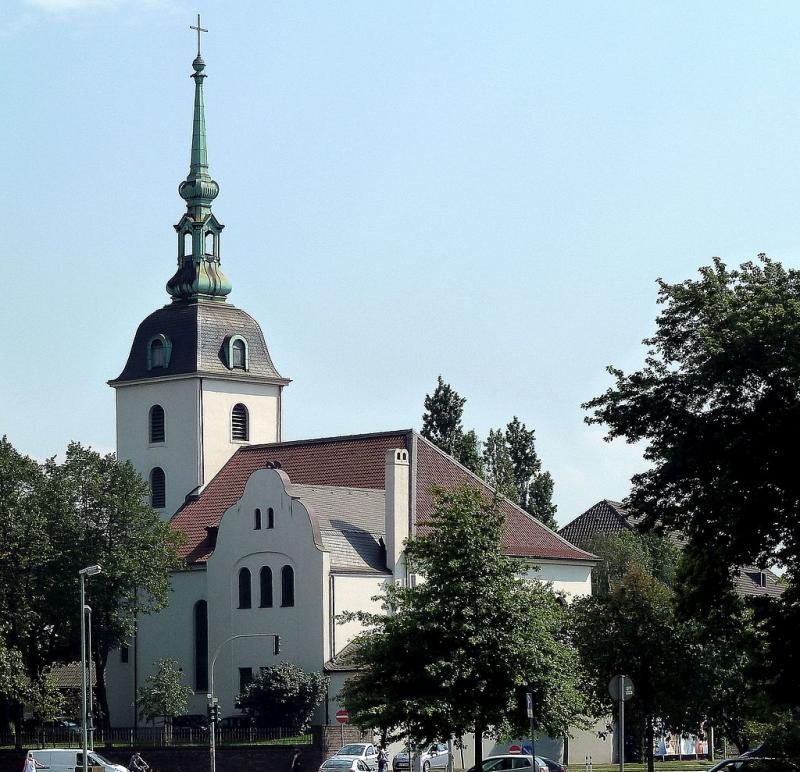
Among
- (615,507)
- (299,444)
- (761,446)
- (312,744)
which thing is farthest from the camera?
(615,507)

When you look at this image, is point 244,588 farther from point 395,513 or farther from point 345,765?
point 345,765

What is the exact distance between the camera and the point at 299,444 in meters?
80.9

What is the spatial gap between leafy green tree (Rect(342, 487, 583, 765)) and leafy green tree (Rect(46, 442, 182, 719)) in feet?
87.7

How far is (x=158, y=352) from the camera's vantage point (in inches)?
3307

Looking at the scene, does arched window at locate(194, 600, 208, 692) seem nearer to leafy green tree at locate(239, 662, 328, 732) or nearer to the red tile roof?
leafy green tree at locate(239, 662, 328, 732)

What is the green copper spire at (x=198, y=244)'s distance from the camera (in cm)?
8381

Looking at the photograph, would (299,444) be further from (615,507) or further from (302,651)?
(615,507)

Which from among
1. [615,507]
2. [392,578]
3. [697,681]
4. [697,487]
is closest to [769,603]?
[697,487]

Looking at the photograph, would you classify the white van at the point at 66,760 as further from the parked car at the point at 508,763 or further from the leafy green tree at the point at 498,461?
the leafy green tree at the point at 498,461

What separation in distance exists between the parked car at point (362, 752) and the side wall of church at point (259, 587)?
10.3 m

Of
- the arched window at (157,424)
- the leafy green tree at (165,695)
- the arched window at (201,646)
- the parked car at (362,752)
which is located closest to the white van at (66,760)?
the parked car at (362,752)

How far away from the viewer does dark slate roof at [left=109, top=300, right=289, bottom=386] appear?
8225cm

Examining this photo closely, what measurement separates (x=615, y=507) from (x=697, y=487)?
201 ft

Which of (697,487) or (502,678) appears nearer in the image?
(697,487)
